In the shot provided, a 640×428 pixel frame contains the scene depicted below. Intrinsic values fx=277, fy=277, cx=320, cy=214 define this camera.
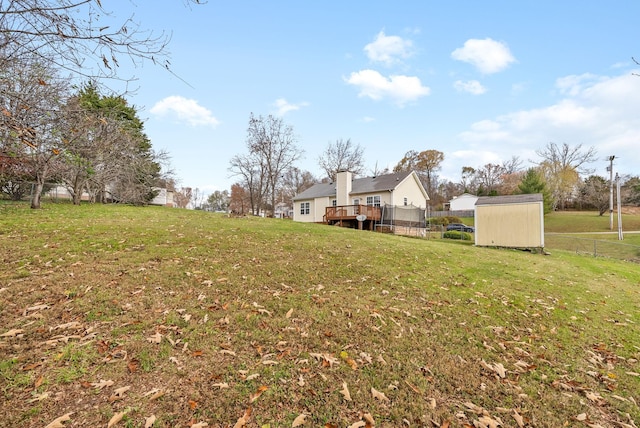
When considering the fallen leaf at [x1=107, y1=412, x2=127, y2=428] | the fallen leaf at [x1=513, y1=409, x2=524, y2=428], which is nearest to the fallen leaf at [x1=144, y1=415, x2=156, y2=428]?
the fallen leaf at [x1=107, y1=412, x2=127, y2=428]

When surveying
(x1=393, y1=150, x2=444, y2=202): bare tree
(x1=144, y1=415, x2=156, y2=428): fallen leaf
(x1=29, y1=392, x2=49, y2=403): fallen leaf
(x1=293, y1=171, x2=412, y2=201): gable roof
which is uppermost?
(x1=393, y1=150, x2=444, y2=202): bare tree

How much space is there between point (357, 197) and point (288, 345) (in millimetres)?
22309

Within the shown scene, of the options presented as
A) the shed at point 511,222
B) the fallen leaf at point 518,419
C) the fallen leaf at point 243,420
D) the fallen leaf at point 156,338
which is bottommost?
the fallen leaf at point 518,419

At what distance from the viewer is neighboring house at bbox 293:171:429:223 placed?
22.8m

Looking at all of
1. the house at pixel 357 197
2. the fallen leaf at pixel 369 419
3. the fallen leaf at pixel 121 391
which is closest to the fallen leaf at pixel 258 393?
the fallen leaf at pixel 369 419

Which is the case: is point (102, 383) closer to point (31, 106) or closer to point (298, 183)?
point (31, 106)

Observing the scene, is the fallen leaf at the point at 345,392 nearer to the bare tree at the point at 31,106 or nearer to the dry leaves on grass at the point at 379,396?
the dry leaves on grass at the point at 379,396

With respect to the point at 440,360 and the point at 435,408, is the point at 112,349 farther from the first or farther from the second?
the point at 440,360

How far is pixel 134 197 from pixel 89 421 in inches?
193

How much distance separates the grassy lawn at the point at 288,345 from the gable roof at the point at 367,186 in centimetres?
1775

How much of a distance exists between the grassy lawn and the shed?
8057 mm

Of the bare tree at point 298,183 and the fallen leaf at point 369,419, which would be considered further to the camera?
the bare tree at point 298,183

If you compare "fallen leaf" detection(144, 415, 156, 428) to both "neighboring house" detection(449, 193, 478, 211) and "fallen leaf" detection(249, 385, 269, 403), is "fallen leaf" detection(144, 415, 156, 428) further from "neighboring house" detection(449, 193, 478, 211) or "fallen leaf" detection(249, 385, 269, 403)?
"neighboring house" detection(449, 193, 478, 211)

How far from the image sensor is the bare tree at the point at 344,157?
39219 mm
